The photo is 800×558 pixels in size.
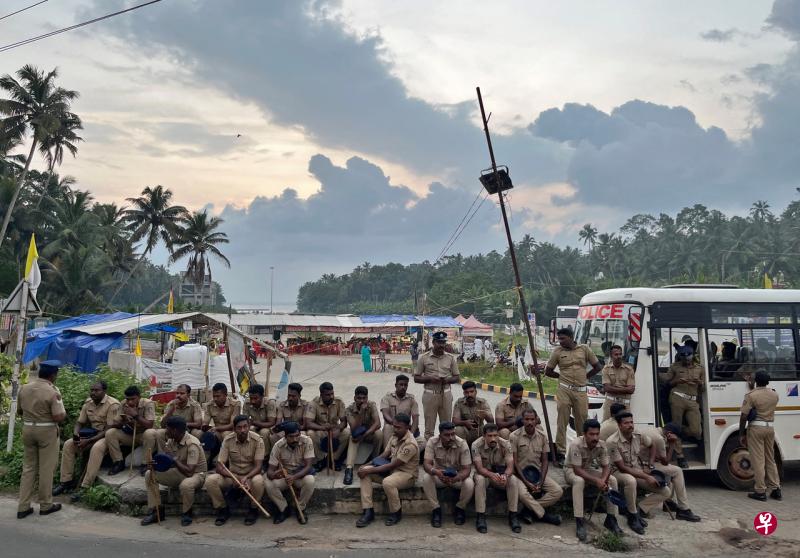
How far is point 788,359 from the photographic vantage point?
856 centimetres

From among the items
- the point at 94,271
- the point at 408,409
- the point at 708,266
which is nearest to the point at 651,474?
the point at 408,409

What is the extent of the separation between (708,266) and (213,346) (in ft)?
208

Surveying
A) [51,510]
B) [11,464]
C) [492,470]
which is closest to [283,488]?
[492,470]

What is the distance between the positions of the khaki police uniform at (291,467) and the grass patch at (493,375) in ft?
51.5

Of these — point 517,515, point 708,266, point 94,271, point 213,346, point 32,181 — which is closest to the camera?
point 517,515

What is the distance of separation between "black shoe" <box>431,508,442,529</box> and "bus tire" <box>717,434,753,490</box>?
4.31 m

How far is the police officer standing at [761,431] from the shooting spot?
7.71 metres

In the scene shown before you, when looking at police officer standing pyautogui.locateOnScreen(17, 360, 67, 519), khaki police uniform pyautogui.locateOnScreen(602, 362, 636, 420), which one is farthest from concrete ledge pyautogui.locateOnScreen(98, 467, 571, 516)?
khaki police uniform pyautogui.locateOnScreen(602, 362, 636, 420)

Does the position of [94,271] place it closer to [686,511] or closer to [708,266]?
[686,511]

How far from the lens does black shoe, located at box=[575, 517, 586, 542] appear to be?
6.31 m

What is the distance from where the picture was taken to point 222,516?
6.75 metres

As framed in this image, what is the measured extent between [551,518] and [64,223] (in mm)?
45406

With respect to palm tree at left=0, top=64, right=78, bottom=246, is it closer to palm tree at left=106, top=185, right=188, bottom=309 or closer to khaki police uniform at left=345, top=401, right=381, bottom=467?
palm tree at left=106, top=185, right=188, bottom=309

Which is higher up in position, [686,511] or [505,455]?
[505,455]
